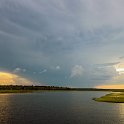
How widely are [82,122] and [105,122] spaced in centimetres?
514

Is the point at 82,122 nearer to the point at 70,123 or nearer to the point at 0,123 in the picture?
the point at 70,123

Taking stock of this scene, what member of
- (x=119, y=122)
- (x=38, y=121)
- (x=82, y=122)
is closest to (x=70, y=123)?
(x=82, y=122)

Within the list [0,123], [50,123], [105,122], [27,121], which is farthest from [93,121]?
[0,123]

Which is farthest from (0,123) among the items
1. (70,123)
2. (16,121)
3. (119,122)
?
(119,122)

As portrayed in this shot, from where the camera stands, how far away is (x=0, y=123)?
175 feet

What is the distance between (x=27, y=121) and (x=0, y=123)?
235 inches

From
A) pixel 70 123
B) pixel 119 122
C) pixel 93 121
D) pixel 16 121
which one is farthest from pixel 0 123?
pixel 119 122

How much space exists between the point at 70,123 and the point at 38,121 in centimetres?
751

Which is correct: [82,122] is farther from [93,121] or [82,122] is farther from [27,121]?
[27,121]

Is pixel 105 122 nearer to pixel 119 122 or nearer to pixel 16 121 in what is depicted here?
pixel 119 122

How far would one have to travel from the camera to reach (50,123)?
5328 cm

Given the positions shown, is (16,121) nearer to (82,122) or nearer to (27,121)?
(27,121)

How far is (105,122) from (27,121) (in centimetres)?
1742

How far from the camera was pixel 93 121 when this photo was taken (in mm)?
56250
